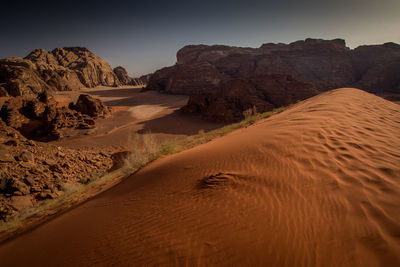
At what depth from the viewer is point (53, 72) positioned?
2886 centimetres

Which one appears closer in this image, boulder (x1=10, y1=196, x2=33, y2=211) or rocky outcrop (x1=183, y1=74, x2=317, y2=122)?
boulder (x1=10, y1=196, x2=33, y2=211)

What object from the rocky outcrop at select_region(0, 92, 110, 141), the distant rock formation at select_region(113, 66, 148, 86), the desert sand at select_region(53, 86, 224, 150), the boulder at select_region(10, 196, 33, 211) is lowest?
the boulder at select_region(10, 196, 33, 211)

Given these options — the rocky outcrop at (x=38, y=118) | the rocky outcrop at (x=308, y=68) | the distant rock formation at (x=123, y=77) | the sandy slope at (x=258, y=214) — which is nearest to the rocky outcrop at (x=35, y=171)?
the sandy slope at (x=258, y=214)

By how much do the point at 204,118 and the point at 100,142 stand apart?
355 inches

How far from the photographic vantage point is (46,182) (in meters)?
5.96

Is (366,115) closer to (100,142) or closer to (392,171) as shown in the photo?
(392,171)

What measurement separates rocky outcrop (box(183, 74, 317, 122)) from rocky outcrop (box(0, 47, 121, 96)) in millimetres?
19113

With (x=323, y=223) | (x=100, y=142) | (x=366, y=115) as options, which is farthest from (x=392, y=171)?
(x=100, y=142)

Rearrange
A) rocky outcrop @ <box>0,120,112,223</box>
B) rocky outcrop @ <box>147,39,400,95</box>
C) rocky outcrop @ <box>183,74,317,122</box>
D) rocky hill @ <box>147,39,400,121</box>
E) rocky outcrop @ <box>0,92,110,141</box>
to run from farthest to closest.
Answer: rocky outcrop @ <box>147,39,400,95</box> → rocky hill @ <box>147,39,400,121</box> → rocky outcrop @ <box>183,74,317,122</box> → rocky outcrop @ <box>0,92,110,141</box> → rocky outcrop @ <box>0,120,112,223</box>

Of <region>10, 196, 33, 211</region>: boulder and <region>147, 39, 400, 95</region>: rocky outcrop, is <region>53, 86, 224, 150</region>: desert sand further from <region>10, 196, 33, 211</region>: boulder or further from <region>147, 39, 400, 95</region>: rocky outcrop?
<region>147, 39, 400, 95</region>: rocky outcrop

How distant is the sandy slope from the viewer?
1.41 meters

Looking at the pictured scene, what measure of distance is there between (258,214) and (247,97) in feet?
52.7

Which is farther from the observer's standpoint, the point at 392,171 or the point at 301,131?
the point at 301,131

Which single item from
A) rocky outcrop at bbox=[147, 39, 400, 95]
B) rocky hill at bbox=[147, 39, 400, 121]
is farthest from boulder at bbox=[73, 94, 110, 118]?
rocky outcrop at bbox=[147, 39, 400, 95]
